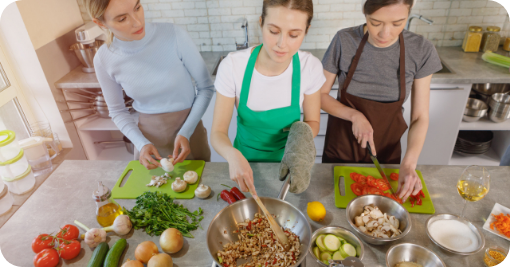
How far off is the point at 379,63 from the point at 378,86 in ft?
0.40

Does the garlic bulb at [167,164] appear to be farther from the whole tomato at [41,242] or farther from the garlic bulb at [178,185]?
the whole tomato at [41,242]

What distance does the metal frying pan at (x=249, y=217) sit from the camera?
116cm

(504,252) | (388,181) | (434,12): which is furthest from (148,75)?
(434,12)

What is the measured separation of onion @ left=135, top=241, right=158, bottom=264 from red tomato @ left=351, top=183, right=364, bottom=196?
87 centimetres

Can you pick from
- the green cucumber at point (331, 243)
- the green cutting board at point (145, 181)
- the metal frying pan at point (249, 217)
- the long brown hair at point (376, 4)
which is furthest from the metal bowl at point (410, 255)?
the long brown hair at point (376, 4)

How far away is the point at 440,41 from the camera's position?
298 cm

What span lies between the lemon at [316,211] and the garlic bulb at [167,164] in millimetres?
692

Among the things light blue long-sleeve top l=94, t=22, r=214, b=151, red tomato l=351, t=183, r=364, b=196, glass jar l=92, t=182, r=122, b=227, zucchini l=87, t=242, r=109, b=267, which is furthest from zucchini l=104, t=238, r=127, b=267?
red tomato l=351, t=183, r=364, b=196

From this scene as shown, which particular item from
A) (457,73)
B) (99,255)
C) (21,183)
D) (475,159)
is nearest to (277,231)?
(99,255)

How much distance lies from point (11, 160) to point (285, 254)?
168 centimetres

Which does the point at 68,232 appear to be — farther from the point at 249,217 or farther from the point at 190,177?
the point at 249,217

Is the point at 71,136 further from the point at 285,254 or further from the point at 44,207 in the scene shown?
the point at 285,254

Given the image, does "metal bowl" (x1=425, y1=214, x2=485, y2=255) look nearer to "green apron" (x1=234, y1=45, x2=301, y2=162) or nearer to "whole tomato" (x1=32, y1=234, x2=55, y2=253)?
"green apron" (x1=234, y1=45, x2=301, y2=162)

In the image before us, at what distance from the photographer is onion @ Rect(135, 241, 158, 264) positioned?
1127 mm
